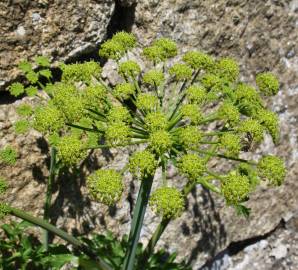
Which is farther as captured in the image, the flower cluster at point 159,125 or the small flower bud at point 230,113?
the small flower bud at point 230,113

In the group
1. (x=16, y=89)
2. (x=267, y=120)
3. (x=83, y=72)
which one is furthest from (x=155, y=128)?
(x=16, y=89)

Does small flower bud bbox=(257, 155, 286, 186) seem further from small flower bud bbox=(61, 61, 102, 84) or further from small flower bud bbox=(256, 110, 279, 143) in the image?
small flower bud bbox=(61, 61, 102, 84)

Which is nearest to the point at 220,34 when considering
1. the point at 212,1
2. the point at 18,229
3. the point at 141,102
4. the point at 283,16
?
the point at 212,1

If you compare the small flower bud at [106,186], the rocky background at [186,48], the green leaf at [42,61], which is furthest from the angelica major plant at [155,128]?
the rocky background at [186,48]

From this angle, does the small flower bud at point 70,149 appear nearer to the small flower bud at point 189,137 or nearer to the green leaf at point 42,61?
the small flower bud at point 189,137

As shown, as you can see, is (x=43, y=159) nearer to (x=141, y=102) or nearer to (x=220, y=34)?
(x=141, y=102)

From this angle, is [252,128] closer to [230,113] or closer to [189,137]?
[230,113]
